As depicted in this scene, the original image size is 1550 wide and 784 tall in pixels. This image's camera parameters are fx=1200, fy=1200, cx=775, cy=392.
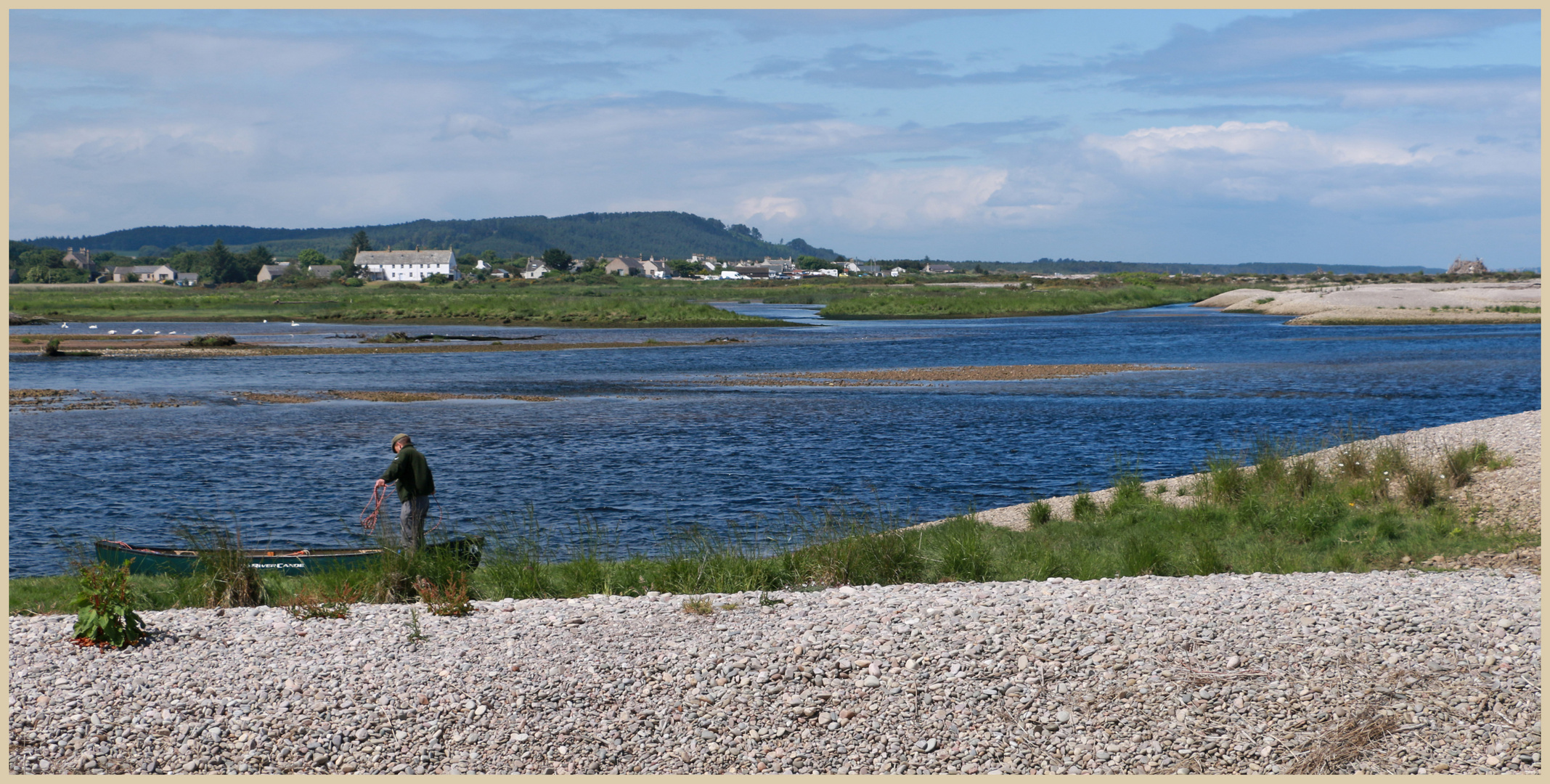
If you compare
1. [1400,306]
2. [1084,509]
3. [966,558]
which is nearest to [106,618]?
[966,558]

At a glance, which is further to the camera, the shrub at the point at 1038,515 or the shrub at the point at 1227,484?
the shrub at the point at 1227,484

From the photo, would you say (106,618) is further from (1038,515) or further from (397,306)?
(397,306)

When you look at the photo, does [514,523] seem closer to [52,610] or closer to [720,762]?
[52,610]

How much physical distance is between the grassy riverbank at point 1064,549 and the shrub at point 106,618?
1.71 metres

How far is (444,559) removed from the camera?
13.1 metres

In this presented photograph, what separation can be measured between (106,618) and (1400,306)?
11697 centimetres

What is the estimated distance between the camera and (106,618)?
10016mm

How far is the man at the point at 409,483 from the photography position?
15398 millimetres

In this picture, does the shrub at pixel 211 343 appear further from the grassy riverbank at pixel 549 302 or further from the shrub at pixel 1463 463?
the shrub at pixel 1463 463

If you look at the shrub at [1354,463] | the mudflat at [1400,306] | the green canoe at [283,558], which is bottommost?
the green canoe at [283,558]

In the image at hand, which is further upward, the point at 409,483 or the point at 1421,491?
the point at 409,483

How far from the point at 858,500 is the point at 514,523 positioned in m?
6.69

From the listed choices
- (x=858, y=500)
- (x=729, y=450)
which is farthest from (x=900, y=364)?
(x=858, y=500)

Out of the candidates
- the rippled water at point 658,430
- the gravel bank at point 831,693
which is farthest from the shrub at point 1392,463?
the gravel bank at point 831,693
